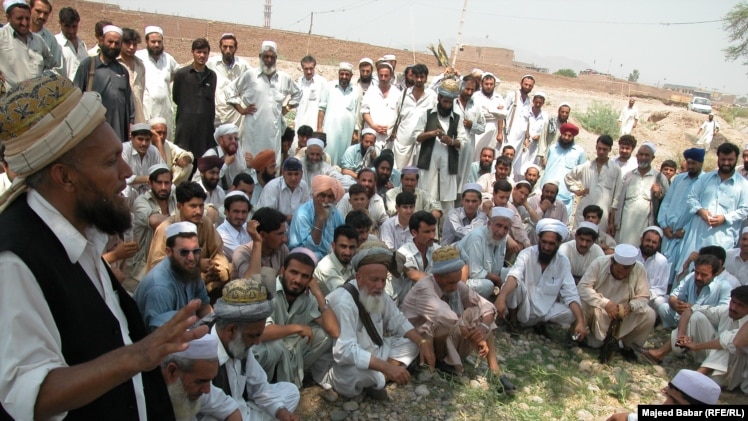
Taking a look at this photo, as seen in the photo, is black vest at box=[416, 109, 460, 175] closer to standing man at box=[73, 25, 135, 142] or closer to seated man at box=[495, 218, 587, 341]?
seated man at box=[495, 218, 587, 341]

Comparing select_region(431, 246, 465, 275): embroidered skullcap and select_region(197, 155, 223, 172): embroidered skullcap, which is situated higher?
select_region(197, 155, 223, 172): embroidered skullcap

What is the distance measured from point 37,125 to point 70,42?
643 centimetres

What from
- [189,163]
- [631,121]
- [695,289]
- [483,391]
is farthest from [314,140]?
[631,121]

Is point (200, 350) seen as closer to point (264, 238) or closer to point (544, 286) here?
point (264, 238)

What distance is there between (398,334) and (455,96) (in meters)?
3.35

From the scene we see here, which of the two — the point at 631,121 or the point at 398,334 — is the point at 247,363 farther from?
the point at 631,121

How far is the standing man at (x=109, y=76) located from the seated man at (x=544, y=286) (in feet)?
14.5

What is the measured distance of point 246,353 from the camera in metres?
3.20

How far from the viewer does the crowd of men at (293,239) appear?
1.41 meters

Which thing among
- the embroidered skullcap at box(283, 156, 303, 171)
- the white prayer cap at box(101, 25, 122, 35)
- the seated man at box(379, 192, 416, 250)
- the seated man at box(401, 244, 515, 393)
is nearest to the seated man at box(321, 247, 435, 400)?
the seated man at box(401, 244, 515, 393)

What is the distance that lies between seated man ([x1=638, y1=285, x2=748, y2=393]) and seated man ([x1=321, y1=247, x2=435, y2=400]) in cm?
252

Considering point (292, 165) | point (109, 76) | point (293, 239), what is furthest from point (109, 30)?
point (293, 239)

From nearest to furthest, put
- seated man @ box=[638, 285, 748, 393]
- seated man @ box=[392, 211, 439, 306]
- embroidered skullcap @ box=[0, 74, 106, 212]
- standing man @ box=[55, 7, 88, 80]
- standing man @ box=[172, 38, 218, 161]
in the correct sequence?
embroidered skullcap @ box=[0, 74, 106, 212], seated man @ box=[638, 285, 748, 393], seated man @ box=[392, 211, 439, 306], standing man @ box=[55, 7, 88, 80], standing man @ box=[172, 38, 218, 161]

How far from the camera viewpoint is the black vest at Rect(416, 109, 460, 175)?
6.87 metres
